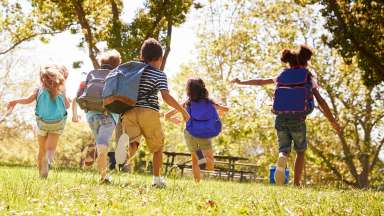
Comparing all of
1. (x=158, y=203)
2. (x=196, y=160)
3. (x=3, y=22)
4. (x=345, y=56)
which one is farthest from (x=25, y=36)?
(x=158, y=203)

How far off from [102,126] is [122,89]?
3.77 feet

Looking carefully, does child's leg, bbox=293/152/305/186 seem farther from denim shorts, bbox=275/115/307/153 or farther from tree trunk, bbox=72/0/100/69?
tree trunk, bbox=72/0/100/69

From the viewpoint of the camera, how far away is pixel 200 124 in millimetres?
8461

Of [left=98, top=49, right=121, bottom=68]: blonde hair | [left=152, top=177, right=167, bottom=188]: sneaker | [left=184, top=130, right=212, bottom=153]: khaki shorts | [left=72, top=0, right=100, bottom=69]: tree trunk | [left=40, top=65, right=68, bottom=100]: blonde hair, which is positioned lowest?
[left=152, top=177, right=167, bottom=188]: sneaker

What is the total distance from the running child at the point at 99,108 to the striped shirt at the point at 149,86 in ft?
2.72

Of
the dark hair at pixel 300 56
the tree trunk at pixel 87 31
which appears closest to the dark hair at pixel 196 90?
the dark hair at pixel 300 56

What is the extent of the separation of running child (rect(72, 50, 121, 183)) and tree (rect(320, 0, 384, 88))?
363 inches

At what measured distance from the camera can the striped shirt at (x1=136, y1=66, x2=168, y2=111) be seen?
6309mm

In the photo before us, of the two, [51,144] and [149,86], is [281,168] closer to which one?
[149,86]

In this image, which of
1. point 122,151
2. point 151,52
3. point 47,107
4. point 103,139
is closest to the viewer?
point 122,151

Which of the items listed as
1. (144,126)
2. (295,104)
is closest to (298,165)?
(295,104)

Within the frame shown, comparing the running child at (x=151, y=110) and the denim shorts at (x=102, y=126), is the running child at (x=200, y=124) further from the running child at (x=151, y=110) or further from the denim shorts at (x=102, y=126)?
the running child at (x=151, y=110)

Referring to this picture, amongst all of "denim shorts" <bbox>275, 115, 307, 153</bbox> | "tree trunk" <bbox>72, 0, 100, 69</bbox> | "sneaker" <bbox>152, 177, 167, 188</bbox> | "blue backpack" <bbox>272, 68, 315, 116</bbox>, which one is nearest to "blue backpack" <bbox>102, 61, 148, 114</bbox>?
"sneaker" <bbox>152, 177, 167, 188</bbox>

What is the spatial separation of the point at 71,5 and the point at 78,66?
2684 mm
